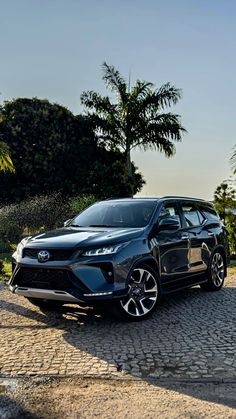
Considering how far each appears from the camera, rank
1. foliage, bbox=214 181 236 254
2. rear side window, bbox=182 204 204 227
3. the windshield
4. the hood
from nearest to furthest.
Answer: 1. the hood
2. the windshield
3. rear side window, bbox=182 204 204 227
4. foliage, bbox=214 181 236 254

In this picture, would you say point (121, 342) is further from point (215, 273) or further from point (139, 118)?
point (139, 118)

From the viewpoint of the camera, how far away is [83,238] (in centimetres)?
571

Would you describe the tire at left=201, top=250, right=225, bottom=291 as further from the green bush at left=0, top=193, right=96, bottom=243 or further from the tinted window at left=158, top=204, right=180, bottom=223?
the green bush at left=0, top=193, right=96, bottom=243

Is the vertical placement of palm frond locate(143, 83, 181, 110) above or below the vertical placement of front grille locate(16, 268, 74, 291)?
above

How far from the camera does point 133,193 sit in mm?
24375

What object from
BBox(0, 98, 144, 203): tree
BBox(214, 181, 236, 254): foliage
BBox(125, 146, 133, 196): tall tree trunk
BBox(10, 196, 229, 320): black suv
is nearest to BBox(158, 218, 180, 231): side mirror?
BBox(10, 196, 229, 320): black suv

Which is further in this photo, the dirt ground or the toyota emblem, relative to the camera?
the toyota emblem

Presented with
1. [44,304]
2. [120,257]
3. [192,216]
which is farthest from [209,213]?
[44,304]

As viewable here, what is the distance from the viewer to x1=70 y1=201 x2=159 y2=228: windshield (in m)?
6.55

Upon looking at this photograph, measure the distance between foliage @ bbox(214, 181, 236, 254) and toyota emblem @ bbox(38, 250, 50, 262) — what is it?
10.4m

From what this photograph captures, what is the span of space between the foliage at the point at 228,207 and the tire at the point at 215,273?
692 centimetres

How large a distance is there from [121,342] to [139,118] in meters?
18.1

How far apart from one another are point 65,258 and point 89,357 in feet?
4.49

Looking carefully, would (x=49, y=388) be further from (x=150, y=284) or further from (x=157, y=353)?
(x=150, y=284)
